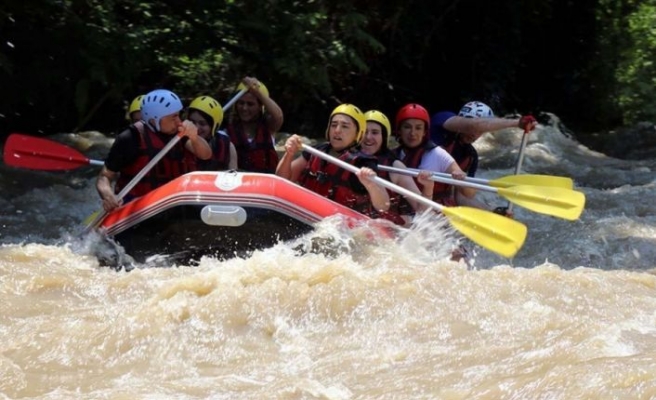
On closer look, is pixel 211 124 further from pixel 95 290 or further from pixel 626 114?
pixel 626 114

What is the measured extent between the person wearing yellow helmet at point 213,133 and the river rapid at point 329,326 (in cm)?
103

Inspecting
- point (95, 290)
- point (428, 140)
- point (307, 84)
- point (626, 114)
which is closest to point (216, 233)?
point (95, 290)

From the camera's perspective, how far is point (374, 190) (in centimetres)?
663

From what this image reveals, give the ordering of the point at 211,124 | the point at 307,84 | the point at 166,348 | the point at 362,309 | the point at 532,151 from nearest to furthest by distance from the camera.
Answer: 1. the point at 166,348
2. the point at 362,309
3. the point at 211,124
4. the point at 307,84
5. the point at 532,151

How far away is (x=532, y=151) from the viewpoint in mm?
12281

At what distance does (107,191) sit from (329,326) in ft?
6.70

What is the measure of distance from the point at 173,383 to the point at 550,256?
4.15 m

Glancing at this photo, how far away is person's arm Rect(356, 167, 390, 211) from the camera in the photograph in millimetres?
6566

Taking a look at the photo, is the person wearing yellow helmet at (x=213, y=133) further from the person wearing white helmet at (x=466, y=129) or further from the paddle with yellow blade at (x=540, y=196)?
the person wearing white helmet at (x=466, y=129)

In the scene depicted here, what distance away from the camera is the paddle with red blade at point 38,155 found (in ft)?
24.8

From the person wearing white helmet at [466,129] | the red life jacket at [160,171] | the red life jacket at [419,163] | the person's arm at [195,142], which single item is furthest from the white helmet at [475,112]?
→ the red life jacket at [160,171]

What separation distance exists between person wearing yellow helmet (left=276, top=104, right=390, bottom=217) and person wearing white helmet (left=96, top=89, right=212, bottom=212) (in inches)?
23.6

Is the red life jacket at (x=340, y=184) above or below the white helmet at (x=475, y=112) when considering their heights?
below

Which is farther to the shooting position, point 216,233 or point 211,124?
point 211,124
